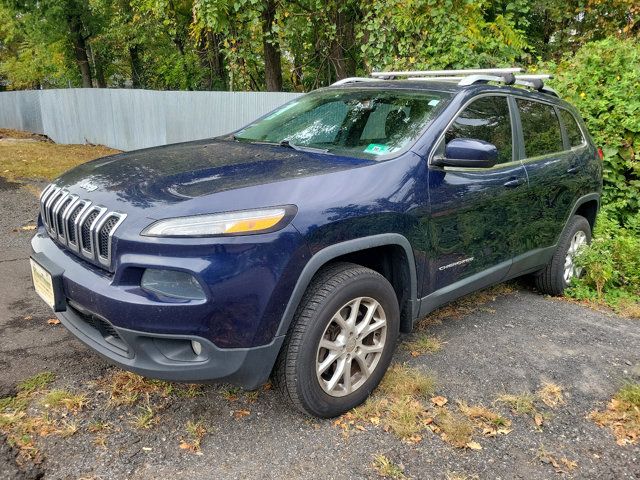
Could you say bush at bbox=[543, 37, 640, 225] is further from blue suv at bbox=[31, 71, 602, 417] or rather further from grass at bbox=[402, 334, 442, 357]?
grass at bbox=[402, 334, 442, 357]

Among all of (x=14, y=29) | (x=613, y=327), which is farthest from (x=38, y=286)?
(x=14, y=29)

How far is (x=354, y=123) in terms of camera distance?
3.58 m

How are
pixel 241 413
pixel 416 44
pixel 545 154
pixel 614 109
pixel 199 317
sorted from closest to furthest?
1. pixel 199 317
2. pixel 241 413
3. pixel 545 154
4. pixel 614 109
5. pixel 416 44

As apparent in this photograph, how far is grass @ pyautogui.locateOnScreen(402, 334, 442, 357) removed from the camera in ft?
11.9

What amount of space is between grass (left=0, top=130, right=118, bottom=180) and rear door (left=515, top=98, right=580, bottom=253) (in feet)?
27.3

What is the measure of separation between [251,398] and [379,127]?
1797mm

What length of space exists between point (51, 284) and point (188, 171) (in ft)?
2.83

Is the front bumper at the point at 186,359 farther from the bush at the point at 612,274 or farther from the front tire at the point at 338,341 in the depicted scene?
the bush at the point at 612,274

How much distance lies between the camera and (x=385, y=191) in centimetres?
288

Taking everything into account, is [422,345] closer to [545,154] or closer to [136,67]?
[545,154]

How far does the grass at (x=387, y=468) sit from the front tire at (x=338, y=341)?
0.37m

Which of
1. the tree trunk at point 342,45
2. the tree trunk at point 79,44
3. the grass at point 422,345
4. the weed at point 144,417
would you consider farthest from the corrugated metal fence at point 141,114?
the weed at point 144,417

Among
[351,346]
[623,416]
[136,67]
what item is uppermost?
[136,67]

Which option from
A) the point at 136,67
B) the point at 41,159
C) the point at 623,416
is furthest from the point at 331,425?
the point at 136,67
